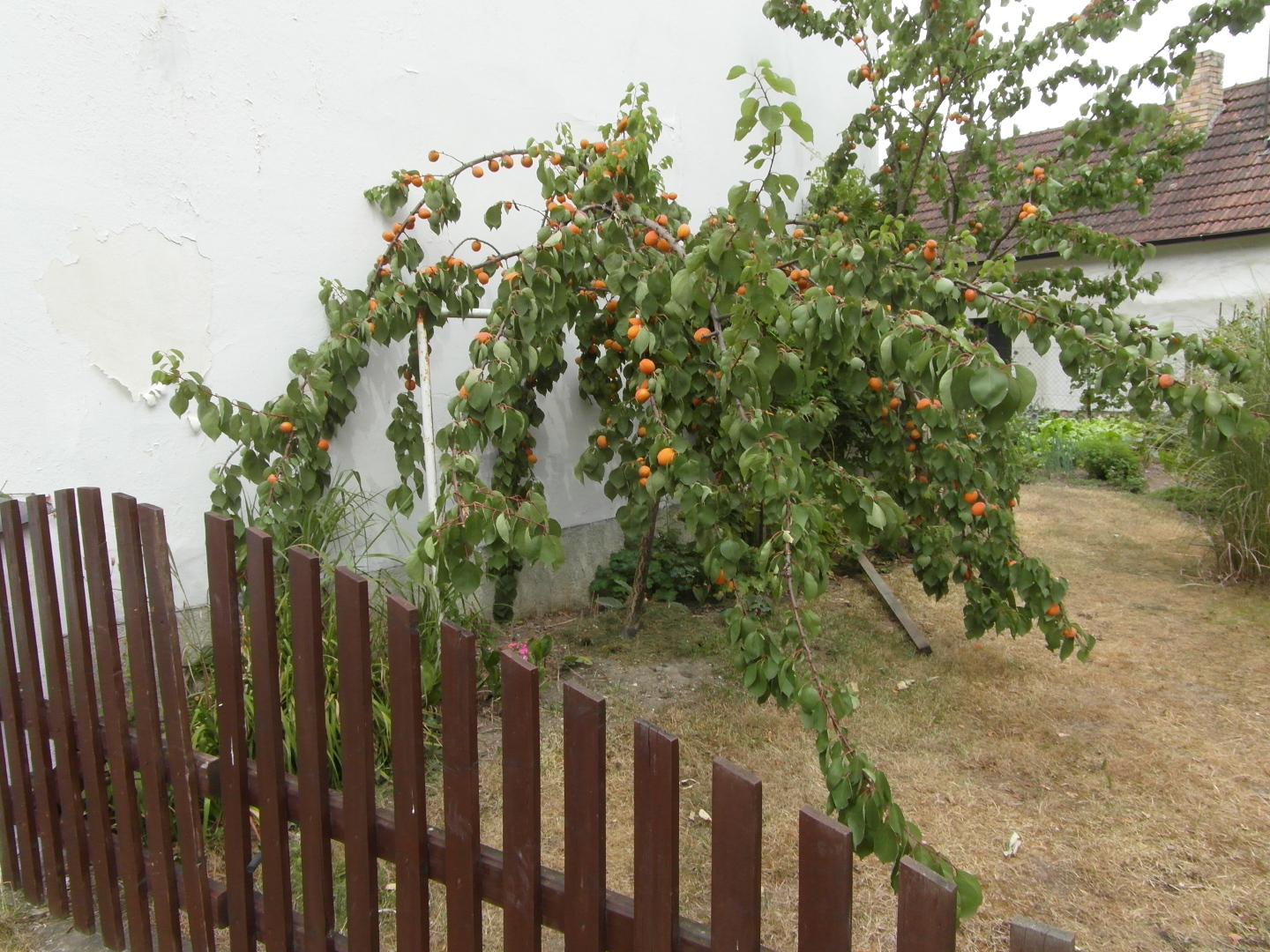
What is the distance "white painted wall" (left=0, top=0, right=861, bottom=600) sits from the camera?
2891mm

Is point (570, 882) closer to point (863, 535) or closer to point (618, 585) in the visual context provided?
point (863, 535)

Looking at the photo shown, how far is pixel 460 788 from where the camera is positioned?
4.66ft

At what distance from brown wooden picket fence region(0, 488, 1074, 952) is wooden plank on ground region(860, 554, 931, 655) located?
128 inches

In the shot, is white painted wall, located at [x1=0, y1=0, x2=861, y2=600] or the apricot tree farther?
white painted wall, located at [x1=0, y1=0, x2=861, y2=600]

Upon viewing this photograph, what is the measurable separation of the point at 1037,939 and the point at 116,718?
193 cm

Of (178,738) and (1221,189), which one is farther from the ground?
(1221,189)

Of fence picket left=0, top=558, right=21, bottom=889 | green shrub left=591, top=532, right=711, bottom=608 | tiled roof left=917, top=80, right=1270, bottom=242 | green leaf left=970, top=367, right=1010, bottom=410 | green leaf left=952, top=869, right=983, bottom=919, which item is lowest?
green shrub left=591, top=532, right=711, bottom=608

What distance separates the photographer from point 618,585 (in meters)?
5.04

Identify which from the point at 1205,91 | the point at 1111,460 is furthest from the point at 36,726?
the point at 1205,91

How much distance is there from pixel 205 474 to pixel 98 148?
1.18 meters

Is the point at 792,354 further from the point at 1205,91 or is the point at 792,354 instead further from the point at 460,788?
the point at 1205,91

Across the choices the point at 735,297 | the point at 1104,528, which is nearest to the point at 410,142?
the point at 735,297

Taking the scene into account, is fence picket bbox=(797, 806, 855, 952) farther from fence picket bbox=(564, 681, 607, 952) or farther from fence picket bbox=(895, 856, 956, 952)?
fence picket bbox=(564, 681, 607, 952)

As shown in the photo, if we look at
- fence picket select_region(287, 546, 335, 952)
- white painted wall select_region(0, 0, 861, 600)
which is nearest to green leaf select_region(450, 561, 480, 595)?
fence picket select_region(287, 546, 335, 952)
